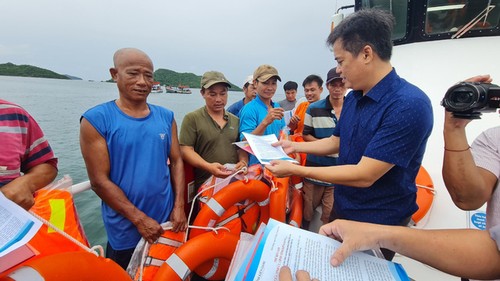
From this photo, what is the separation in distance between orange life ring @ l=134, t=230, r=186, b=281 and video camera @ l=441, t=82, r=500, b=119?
1843 millimetres

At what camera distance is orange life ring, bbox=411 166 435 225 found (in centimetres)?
203

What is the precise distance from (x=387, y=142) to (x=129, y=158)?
156cm

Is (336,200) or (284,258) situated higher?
(284,258)

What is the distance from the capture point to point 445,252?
0.90 metres

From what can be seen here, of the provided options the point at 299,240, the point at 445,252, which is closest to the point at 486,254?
the point at 445,252

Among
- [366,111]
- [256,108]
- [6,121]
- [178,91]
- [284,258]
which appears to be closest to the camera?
[284,258]

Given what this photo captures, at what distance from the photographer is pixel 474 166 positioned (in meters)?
1.11

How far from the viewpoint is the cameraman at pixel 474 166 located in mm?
1108

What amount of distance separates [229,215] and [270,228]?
4.75 feet

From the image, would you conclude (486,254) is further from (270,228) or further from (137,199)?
(137,199)

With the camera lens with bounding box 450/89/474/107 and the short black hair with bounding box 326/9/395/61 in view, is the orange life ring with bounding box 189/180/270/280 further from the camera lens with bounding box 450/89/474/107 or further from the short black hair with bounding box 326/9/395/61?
the camera lens with bounding box 450/89/474/107

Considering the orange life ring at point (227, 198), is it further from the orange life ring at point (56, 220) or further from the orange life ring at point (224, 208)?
the orange life ring at point (56, 220)

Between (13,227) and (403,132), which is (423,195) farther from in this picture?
(13,227)

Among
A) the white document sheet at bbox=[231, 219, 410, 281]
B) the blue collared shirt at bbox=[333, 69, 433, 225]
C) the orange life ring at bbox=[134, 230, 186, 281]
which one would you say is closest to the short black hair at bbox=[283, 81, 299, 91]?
the blue collared shirt at bbox=[333, 69, 433, 225]
